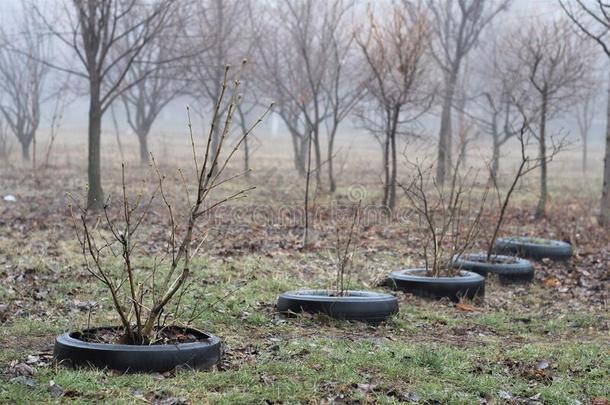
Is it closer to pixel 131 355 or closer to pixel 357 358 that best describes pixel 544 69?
pixel 357 358

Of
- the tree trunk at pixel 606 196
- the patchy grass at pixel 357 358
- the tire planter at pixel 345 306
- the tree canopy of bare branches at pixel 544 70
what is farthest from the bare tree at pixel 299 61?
the tire planter at pixel 345 306

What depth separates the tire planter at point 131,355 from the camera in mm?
4629

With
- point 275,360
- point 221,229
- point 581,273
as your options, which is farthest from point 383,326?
point 221,229

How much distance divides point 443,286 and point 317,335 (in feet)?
8.13

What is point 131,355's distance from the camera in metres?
4.63

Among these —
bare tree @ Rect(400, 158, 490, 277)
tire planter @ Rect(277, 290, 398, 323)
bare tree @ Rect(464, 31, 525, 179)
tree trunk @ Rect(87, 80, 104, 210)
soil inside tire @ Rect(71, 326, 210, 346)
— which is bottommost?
tire planter @ Rect(277, 290, 398, 323)

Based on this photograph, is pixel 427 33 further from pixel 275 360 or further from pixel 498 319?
pixel 275 360

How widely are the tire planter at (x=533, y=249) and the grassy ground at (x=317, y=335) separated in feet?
0.80

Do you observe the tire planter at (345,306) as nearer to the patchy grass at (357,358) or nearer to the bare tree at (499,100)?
the patchy grass at (357,358)

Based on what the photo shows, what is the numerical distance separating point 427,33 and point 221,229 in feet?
26.0

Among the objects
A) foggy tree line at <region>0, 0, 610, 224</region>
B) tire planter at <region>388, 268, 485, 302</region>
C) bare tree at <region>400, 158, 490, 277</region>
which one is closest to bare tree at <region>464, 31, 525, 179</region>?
foggy tree line at <region>0, 0, 610, 224</region>

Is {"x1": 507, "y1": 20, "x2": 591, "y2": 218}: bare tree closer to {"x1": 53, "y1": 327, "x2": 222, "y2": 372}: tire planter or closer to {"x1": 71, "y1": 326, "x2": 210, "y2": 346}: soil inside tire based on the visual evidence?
{"x1": 71, "y1": 326, "x2": 210, "y2": 346}: soil inside tire

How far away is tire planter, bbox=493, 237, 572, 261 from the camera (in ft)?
35.7

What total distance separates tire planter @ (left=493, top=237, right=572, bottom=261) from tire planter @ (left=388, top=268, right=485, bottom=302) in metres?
2.66
